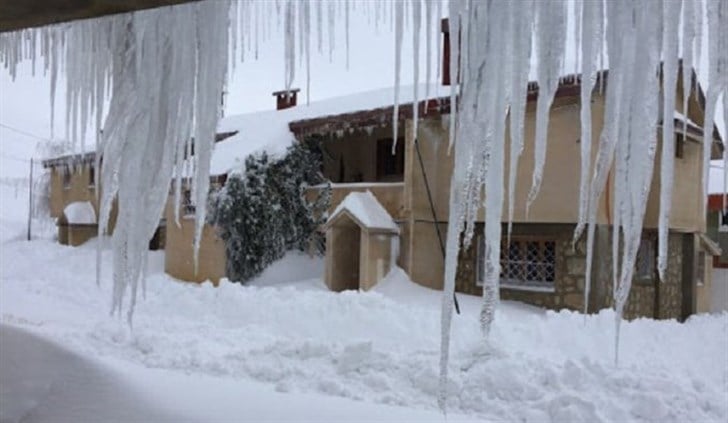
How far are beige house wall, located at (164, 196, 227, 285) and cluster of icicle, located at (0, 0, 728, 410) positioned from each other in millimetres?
9310

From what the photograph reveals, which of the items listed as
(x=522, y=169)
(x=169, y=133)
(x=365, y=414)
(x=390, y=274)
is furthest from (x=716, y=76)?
(x=390, y=274)

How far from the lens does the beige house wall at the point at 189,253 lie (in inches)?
501

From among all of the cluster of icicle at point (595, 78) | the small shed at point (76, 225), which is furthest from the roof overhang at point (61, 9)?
the small shed at point (76, 225)

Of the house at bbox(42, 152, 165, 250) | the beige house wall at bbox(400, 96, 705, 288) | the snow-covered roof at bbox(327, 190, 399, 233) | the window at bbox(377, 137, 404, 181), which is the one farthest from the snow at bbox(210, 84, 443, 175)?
the house at bbox(42, 152, 165, 250)

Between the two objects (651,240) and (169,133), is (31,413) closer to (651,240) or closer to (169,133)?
(169,133)

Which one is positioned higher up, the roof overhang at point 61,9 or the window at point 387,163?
the window at point 387,163

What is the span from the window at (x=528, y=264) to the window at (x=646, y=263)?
6.13 ft

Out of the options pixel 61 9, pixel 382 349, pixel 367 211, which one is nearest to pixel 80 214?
pixel 367 211

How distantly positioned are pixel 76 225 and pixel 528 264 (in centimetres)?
1350

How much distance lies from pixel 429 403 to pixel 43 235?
68.8ft

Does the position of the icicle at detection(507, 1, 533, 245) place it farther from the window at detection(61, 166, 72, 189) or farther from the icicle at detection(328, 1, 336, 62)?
the window at detection(61, 166, 72, 189)

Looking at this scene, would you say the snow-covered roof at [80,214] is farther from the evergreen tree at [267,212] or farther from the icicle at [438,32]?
the icicle at [438,32]

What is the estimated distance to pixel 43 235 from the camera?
22.5m

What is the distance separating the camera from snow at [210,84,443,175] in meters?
12.9
